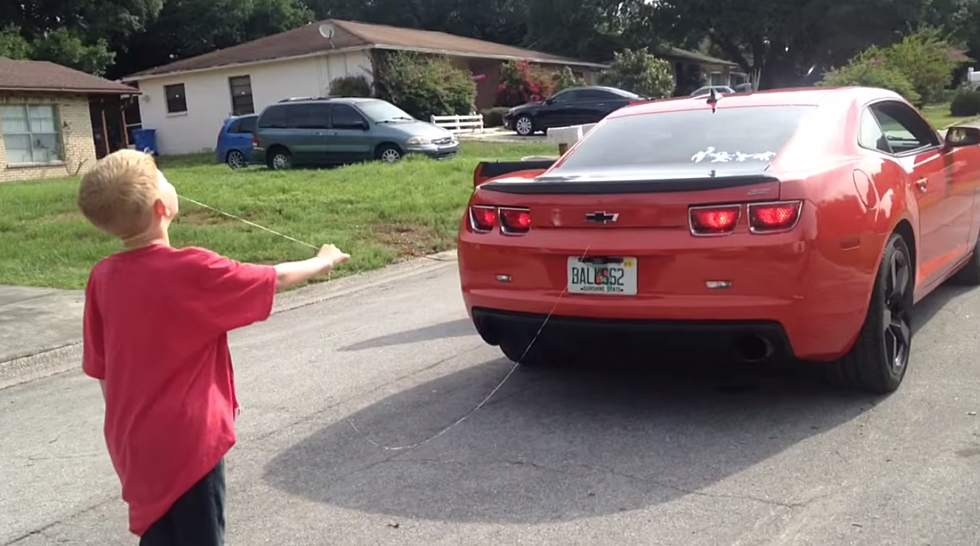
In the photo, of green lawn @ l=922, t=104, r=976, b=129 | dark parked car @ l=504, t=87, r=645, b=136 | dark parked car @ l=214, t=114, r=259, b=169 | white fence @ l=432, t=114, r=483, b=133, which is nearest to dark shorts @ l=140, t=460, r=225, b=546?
dark parked car @ l=214, t=114, r=259, b=169

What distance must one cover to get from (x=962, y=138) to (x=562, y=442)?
3917 mm

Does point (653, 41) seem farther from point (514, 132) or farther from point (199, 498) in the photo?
point (199, 498)

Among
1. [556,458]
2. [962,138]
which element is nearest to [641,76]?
[962,138]

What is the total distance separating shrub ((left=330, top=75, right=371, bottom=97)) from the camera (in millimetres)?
32531

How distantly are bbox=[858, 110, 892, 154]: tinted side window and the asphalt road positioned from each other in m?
1.23

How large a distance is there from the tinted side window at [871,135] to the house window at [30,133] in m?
26.1

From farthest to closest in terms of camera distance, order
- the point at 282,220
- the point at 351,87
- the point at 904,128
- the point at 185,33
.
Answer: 1. the point at 185,33
2. the point at 351,87
3. the point at 282,220
4. the point at 904,128

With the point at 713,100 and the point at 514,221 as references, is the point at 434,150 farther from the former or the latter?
the point at 514,221

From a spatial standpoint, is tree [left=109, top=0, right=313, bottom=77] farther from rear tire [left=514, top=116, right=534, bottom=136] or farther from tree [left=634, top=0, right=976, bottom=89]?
rear tire [left=514, top=116, right=534, bottom=136]

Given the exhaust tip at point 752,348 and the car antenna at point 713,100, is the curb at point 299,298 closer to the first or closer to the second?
the car antenna at point 713,100

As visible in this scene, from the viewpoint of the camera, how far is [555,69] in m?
43.7

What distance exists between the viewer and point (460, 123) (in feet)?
106

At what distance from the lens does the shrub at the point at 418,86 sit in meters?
32.5

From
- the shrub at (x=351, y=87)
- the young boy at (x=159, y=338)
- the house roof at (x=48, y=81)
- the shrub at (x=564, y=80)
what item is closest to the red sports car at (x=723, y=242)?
the young boy at (x=159, y=338)
